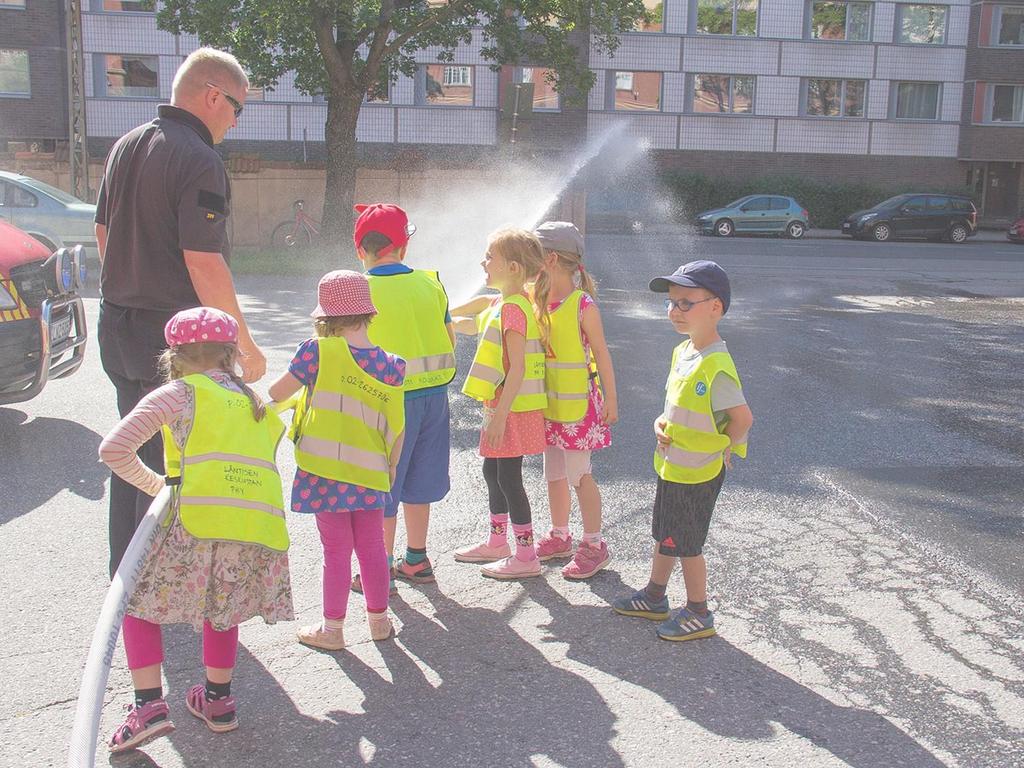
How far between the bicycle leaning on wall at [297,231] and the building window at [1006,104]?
1096 inches

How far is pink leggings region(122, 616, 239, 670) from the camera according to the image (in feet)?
9.96

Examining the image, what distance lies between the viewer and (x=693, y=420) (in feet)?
12.3

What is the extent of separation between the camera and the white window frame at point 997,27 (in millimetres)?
37344

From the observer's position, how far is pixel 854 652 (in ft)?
12.4

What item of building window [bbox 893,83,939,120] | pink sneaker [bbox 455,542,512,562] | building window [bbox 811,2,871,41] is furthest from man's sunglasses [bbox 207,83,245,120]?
building window [bbox 893,83,939,120]

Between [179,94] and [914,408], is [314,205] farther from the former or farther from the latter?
[179,94]

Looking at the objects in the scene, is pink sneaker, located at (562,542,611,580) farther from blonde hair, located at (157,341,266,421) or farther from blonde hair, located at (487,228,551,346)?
blonde hair, located at (157,341,266,421)

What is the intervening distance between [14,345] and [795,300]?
36.4ft

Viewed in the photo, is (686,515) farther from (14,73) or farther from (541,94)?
(14,73)

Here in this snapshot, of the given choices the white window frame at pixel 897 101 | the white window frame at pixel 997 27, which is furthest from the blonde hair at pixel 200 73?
the white window frame at pixel 997 27

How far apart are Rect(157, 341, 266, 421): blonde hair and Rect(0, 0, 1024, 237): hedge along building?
31270 millimetres

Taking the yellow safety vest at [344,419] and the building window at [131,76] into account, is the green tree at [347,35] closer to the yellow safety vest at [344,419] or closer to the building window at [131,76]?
the building window at [131,76]

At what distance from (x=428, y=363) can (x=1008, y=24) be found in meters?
40.5

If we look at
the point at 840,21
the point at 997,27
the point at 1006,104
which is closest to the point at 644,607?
the point at 840,21
